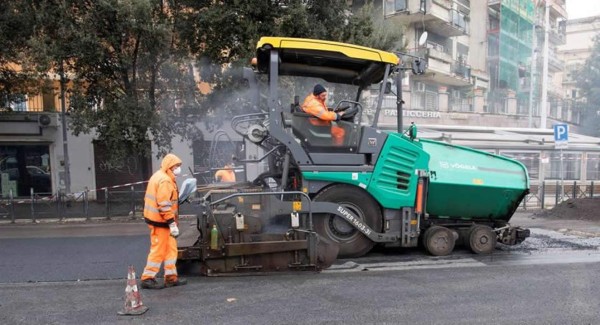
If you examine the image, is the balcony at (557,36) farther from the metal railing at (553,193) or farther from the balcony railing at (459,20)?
the metal railing at (553,193)

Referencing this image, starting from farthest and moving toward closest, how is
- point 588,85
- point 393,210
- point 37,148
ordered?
point 588,85 < point 37,148 < point 393,210

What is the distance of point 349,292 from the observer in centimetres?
464

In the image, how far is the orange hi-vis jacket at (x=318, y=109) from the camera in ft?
18.1

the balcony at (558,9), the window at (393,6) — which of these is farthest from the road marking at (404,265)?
the balcony at (558,9)

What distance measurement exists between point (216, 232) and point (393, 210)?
2.29 meters

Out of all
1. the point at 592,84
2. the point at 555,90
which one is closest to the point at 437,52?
the point at 592,84

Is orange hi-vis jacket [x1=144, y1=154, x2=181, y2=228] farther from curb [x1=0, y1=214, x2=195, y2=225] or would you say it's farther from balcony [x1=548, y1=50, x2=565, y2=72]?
balcony [x1=548, y1=50, x2=565, y2=72]

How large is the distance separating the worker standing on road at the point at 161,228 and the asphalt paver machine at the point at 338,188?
0.29 metres

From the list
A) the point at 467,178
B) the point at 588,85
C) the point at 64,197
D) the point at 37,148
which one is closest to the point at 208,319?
the point at 467,178

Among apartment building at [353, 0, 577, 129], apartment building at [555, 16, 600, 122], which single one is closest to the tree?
apartment building at [353, 0, 577, 129]

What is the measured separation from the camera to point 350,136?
5715mm

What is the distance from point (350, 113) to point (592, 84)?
1208 inches

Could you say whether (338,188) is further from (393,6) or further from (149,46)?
(393,6)

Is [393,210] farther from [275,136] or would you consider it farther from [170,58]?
[170,58]
